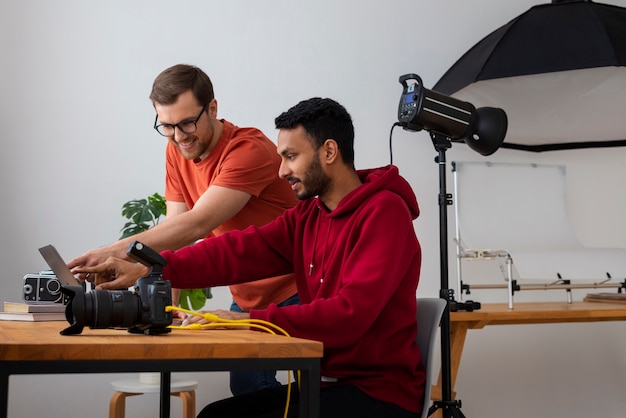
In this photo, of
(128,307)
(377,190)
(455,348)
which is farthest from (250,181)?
(455,348)

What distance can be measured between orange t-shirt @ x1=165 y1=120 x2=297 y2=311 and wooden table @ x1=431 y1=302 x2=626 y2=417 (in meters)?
0.94

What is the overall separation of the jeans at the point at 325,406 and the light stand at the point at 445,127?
2.53ft

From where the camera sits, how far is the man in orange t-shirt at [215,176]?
2.04 meters

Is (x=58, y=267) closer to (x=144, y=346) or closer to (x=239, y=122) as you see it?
(x=144, y=346)

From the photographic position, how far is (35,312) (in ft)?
5.38

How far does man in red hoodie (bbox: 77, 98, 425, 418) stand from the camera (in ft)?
4.99

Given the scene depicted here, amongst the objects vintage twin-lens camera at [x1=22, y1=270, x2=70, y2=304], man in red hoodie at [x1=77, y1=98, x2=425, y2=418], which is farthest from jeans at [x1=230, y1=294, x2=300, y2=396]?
vintage twin-lens camera at [x1=22, y1=270, x2=70, y2=304]

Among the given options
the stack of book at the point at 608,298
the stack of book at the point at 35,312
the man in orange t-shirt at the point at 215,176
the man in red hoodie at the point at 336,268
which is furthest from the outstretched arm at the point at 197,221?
the stack of book at the point at 608,298

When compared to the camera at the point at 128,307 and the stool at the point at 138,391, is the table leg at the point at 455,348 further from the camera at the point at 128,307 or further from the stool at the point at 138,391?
the camera at the point at 128,307

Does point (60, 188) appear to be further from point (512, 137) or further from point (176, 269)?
point (512, 137)

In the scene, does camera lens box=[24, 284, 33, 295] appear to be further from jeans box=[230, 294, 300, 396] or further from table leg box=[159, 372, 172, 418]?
jeans box=[230, 294, 300, 396]

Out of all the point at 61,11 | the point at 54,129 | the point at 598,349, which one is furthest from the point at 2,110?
the point at 598,349

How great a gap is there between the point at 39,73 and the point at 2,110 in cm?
21

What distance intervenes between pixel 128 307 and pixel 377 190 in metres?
0.70
